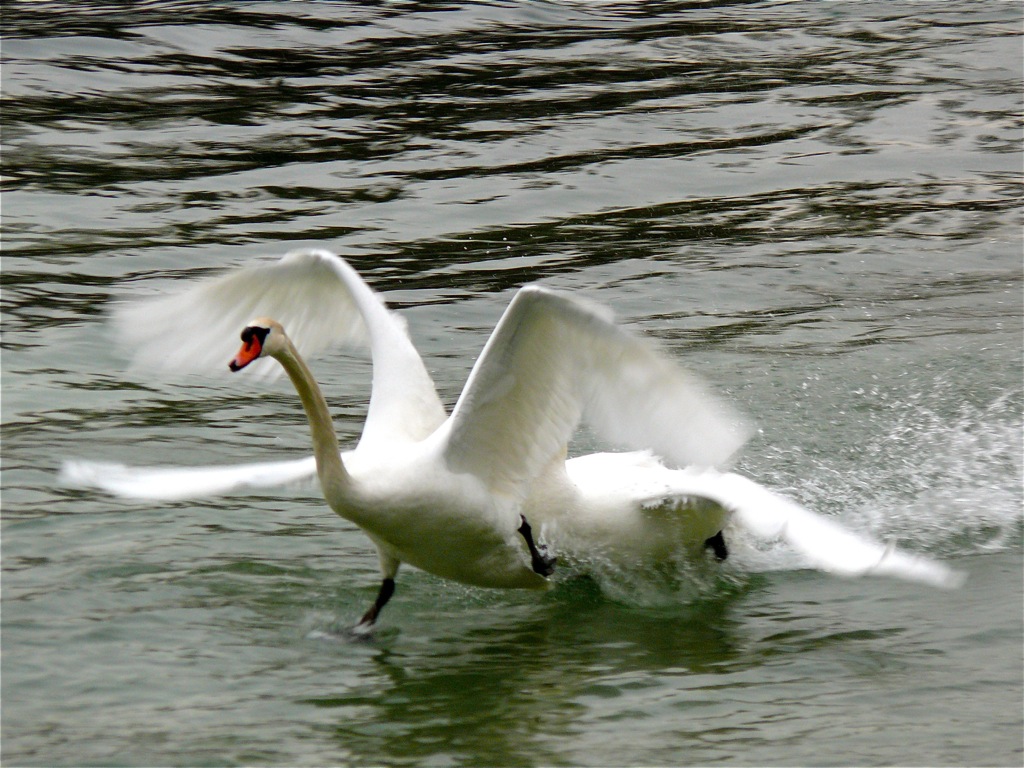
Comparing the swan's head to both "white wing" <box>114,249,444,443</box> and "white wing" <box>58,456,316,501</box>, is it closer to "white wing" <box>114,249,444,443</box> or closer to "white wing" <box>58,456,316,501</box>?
"white wing" <box>58,456,316,501</box>

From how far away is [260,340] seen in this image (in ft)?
19.4

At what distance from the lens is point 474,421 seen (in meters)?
6.21

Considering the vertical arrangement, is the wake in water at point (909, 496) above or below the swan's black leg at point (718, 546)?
below

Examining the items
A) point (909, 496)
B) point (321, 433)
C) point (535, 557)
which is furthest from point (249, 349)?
point (909, 496)

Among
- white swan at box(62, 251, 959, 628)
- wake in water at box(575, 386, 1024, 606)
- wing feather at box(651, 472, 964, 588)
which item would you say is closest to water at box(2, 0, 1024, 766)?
wake in water at box(575, 386, 1024, 606)

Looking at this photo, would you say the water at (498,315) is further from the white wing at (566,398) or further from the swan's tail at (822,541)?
the white wing at (566,398)

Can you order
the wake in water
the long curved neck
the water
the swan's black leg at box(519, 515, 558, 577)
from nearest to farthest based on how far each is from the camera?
the water, the long curved neck, the swan's black leg at box(519, 515, 558, 577), the wake in water

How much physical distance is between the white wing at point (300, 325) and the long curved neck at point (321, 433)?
1.74ft

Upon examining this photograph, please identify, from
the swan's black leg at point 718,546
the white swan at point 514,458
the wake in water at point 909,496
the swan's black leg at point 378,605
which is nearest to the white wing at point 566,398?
the white swan at point 514,458

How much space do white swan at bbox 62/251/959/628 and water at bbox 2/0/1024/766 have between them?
0.34m

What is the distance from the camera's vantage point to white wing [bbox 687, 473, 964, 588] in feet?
18.0

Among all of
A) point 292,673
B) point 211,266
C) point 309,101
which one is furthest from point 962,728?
point 309,101

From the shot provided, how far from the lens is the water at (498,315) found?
575 centimetres

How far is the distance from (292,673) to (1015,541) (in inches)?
135
